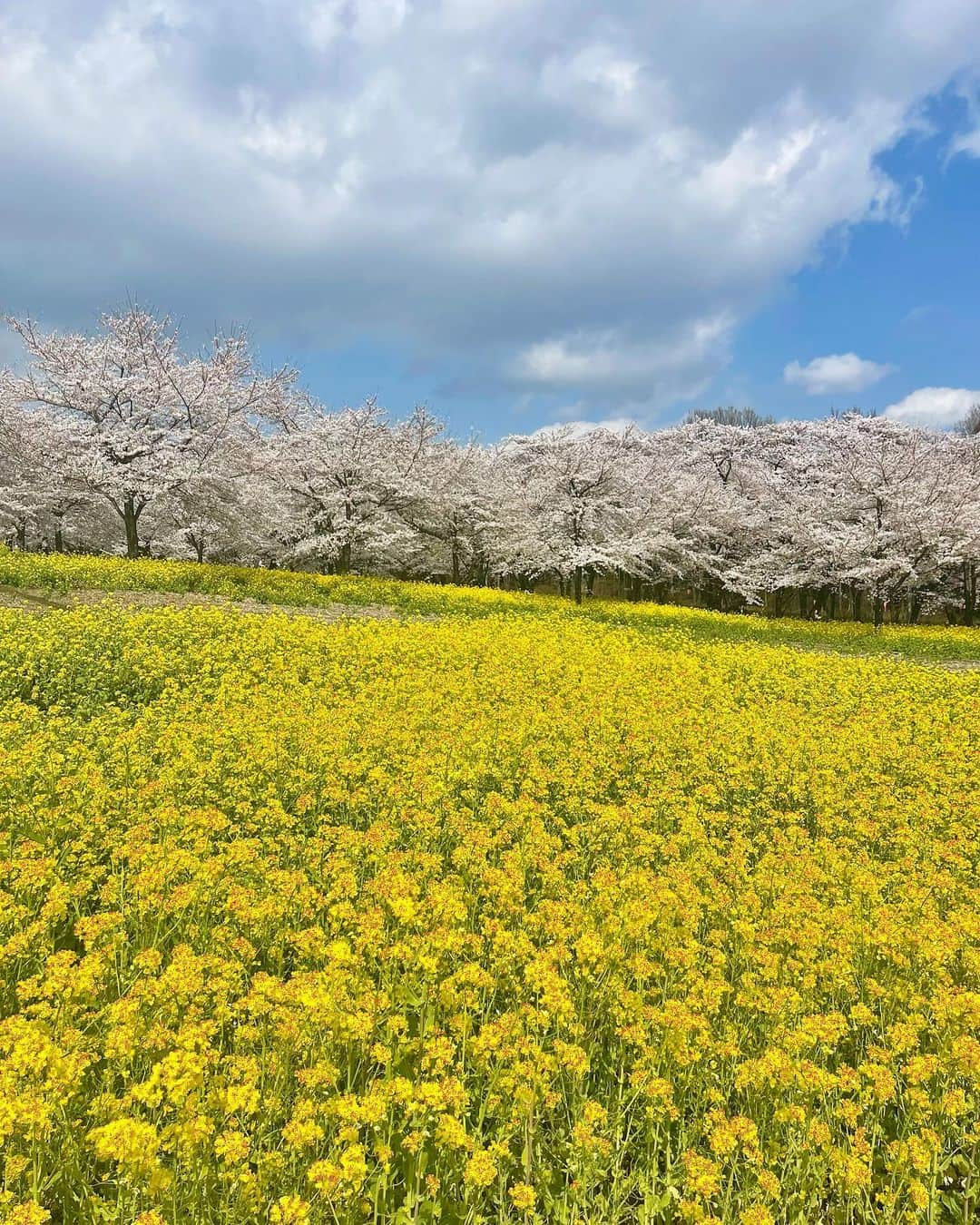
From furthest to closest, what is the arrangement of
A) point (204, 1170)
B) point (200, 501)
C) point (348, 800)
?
1. point (200, 501)
2. point (348, 800)
3. point (204, 1170)

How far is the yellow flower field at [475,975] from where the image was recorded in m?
2.66

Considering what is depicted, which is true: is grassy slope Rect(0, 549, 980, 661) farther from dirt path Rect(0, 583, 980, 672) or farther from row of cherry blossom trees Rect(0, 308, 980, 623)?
row of cherry blossom trees Rect(0, 308, 980, 623)

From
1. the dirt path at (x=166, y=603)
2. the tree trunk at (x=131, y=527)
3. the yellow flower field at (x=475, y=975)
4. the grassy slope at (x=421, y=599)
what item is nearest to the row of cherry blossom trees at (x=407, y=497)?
the tree trunk at (x=131, y=527)

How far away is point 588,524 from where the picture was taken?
109 feet

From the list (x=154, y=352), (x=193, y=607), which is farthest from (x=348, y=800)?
(x=154, y=352)

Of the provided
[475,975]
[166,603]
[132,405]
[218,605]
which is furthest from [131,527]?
[475,975]

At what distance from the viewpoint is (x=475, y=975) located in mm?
3369

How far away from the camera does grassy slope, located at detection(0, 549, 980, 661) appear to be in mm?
18484

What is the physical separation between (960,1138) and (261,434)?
41130 millimetres

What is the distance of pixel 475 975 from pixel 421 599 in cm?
1902

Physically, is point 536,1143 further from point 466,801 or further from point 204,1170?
point 466,801

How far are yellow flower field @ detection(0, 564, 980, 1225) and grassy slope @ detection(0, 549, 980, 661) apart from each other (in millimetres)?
11844

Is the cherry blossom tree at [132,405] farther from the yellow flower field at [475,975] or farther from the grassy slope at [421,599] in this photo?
the yellow flower field at [475,975]

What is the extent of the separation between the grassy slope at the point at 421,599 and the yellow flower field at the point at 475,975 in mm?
11844
